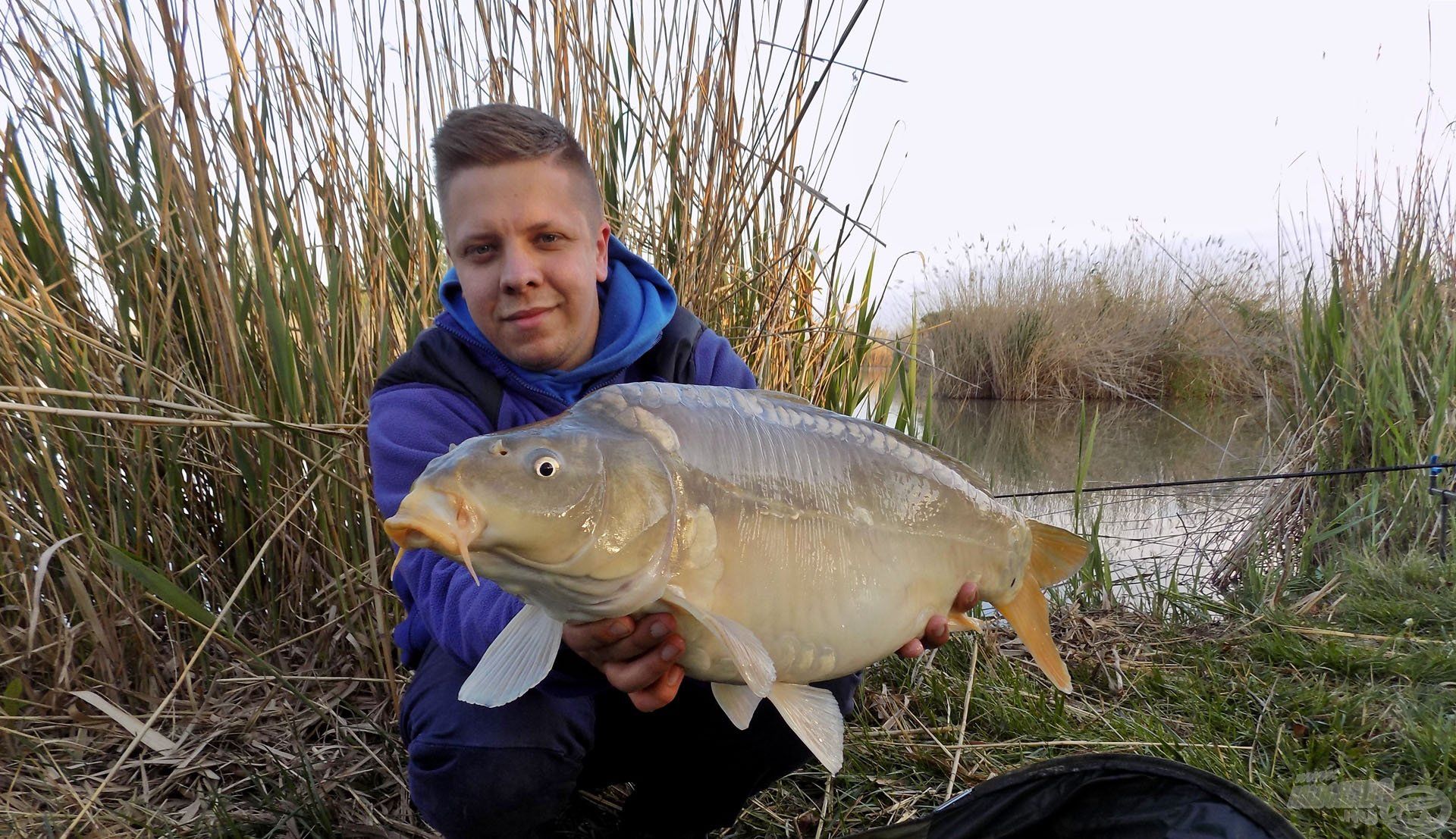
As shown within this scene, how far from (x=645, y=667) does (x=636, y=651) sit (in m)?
0.02

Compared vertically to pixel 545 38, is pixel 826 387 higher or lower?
lower

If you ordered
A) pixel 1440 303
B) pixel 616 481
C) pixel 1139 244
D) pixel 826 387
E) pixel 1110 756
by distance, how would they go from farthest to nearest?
pixel 1139 244 → pixel 1440 303 → pixel 826 387 → pixel 1110 756 → pixel 616 481

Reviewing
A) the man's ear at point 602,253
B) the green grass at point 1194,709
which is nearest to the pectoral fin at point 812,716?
the green grass at point 1194,709

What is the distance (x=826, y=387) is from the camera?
231 cm

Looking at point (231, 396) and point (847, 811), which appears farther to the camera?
point (231, 396)

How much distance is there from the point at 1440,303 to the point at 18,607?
3.92 m

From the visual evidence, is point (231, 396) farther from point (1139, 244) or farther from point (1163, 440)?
point (1139, 244)

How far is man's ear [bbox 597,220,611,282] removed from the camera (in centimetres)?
147

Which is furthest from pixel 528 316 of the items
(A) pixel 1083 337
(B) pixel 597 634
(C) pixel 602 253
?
(A) pixel 1083 337

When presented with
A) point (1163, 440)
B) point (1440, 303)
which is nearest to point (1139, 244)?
point (1163, 440)

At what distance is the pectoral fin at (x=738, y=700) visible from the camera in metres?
0.96

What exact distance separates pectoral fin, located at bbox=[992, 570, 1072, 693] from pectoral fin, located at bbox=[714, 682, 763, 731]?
1.29ft

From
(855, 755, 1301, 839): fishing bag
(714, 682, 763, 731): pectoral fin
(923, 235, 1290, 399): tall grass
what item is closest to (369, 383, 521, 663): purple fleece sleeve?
(714, 682, 763, 731): pectoral fin

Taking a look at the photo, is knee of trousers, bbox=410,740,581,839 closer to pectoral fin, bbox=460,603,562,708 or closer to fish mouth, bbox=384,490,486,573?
pectoral fin, bbox=460,603,562,708
